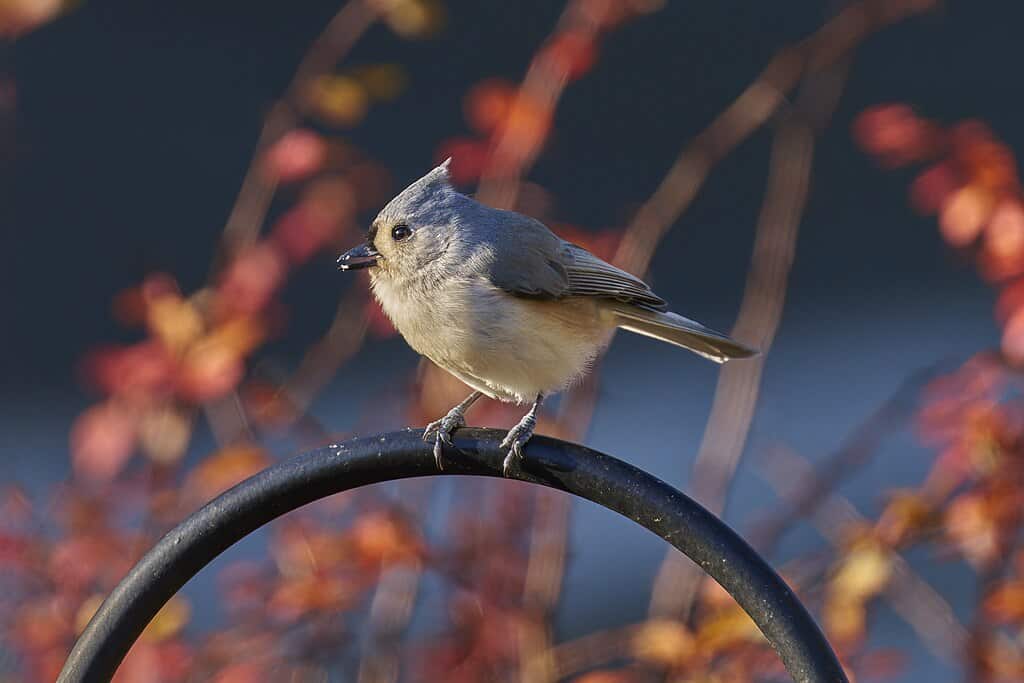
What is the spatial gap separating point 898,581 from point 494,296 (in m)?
1.36

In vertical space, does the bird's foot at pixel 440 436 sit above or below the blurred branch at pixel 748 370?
below

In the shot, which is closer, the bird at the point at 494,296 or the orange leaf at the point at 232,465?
the bird at the point at 494,296

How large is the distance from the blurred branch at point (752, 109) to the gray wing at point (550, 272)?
2.00 ft

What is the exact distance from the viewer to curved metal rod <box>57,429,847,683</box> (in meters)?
1.46

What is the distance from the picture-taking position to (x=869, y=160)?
207 inches

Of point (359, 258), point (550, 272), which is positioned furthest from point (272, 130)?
point (550, 272)

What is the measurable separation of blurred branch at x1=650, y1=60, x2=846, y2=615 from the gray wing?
26.6 inches

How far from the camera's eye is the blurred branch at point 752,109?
3305mm

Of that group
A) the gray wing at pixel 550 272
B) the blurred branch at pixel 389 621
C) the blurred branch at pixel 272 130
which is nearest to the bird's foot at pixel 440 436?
the gray wing at pixel 550 272

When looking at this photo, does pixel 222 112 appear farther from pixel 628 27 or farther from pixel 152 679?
pixel 152 679

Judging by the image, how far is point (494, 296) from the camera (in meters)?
2.31

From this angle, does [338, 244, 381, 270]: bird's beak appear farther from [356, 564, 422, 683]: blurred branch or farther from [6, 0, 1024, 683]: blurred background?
[356, 564, 422, 683]: blurred branch

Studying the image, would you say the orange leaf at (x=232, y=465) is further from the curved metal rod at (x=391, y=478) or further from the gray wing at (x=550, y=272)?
the curved metal rod at (x=391, y=478)

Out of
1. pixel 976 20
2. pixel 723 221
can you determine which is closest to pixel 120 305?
pixel 723 221
